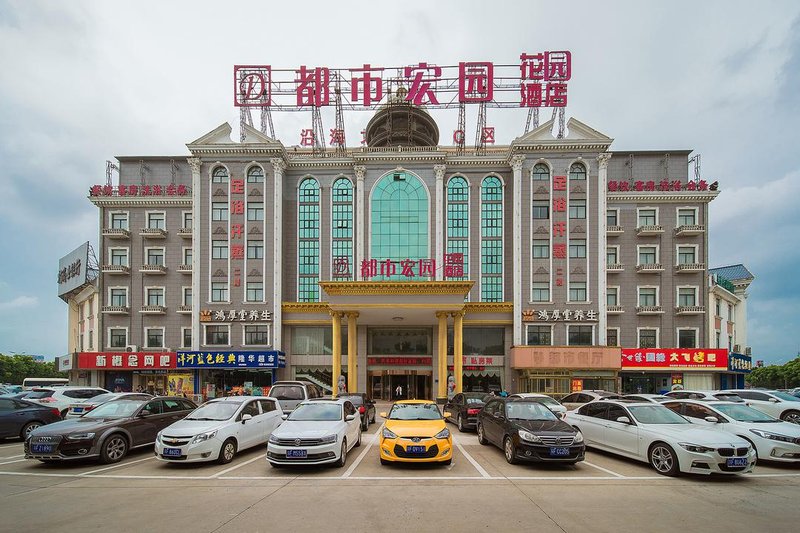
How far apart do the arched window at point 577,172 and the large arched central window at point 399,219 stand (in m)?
11.0

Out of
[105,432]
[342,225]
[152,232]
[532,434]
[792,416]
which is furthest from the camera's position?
[152,232]

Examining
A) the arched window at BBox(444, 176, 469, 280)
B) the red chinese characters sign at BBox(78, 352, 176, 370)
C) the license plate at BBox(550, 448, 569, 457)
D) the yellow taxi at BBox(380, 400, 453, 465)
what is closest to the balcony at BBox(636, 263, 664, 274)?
the arched window at BBox(444, 176, 469, 280)

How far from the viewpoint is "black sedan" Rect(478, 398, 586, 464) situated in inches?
401

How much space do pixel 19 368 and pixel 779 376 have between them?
122 m

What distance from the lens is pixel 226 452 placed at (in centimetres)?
1105

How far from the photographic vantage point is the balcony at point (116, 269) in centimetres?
3475

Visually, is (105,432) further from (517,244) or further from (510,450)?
(517,244)

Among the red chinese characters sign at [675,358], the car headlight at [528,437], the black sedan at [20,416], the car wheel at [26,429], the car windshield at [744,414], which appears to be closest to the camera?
the car headlight at [528,437]

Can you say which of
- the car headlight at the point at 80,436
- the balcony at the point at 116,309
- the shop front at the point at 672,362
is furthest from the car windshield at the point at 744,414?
the balcony at the point at 116,309

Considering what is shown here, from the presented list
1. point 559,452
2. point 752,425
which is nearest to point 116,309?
point 559,452

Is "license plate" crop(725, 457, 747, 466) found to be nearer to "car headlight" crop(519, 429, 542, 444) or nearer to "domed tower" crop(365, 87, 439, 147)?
"car headlight" crop(519, 429, 542, 444)

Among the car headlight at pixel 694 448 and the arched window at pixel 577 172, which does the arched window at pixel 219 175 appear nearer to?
the arched window at pixel 577 172

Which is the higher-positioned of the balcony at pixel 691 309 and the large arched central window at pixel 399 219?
the large arched central window at pixel 399 219

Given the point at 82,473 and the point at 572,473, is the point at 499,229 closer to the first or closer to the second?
the point at 572,473
